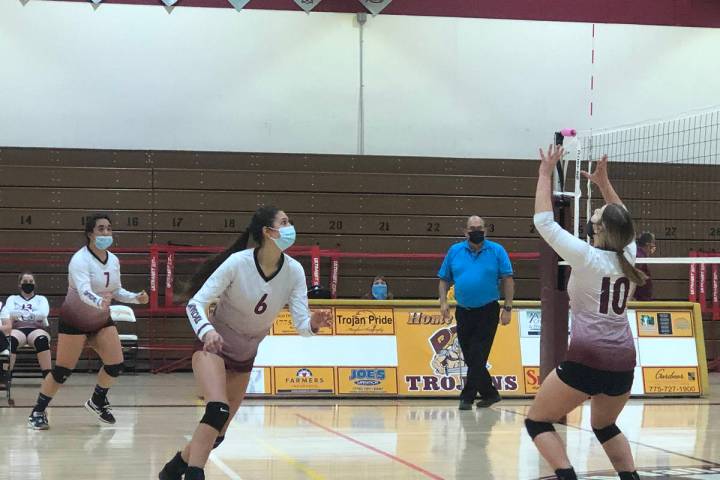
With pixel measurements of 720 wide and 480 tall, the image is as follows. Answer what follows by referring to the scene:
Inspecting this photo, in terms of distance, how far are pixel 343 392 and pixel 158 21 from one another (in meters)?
6.82

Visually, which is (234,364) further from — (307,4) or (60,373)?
(307,4)

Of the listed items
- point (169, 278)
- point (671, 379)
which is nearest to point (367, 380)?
point (671, 379)

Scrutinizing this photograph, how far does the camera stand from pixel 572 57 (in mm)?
15680

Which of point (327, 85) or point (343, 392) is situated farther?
point (327, 85)

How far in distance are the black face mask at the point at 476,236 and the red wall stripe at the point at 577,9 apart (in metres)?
4.60

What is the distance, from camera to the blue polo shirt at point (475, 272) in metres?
9.55

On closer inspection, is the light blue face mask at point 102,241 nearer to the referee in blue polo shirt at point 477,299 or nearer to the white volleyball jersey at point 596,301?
the referee in blue polo shirt at point 477,299

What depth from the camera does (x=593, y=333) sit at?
16.3 feet

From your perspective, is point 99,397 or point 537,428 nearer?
point 537,428

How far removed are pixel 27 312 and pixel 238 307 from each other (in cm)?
707

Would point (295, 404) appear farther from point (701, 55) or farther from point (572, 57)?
point (701, 55)

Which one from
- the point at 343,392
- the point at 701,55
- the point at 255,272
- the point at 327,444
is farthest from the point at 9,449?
the point at 701,55

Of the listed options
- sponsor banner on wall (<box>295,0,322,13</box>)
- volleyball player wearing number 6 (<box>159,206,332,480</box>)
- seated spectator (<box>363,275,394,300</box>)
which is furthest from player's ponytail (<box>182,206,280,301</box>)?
seated spectator (<box>363,275,394,300</box>)

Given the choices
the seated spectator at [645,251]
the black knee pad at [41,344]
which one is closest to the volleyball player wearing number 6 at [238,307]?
the black knee pad at [41,344]
